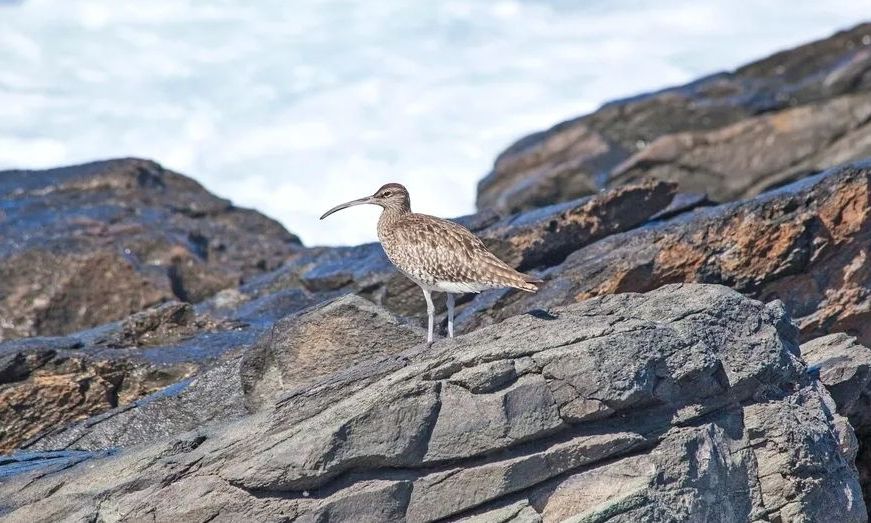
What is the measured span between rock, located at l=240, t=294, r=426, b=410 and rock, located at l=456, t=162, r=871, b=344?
3.15 meters

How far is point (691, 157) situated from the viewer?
136 feet

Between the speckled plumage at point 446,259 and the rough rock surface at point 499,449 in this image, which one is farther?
the speckled plumage at point 446,259

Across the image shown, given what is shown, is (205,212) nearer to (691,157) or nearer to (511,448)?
(691,157)

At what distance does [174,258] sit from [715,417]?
17201 millimetres

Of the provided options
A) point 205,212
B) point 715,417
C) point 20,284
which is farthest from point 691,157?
point 715,417

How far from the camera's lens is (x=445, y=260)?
1566 centimetres

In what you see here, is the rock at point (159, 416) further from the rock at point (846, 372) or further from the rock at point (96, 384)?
the rock at point (846, 372)

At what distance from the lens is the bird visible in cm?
1535

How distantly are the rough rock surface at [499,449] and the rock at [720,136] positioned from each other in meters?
24.5

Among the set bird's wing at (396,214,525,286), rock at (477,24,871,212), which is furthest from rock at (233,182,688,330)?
rock at (477,24,871,212)

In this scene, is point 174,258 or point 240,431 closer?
point 240,431

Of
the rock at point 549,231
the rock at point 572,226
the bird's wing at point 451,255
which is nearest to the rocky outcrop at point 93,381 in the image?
the rock at point 549,231

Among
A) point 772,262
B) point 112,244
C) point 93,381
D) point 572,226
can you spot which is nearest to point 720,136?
point 112,244

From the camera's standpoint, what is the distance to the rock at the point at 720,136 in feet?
129
